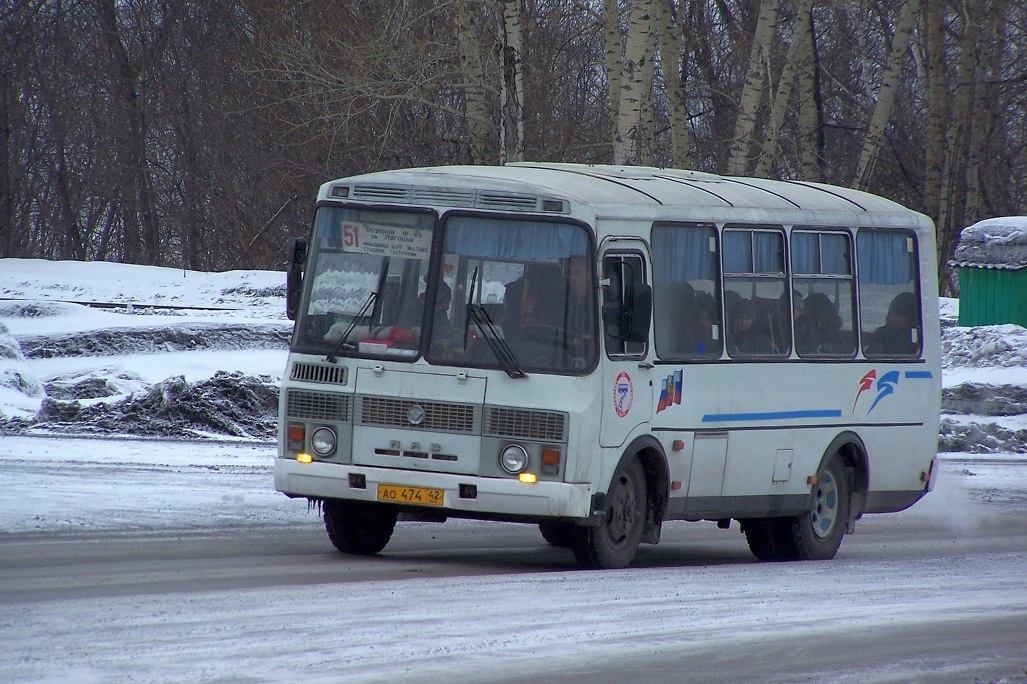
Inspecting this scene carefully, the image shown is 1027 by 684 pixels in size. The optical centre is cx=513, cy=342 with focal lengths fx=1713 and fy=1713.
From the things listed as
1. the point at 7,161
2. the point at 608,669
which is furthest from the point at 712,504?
the point at 7,161

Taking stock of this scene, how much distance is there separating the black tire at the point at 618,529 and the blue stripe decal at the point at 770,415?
863 mm

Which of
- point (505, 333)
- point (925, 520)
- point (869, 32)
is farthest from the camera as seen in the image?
point (869, 32)

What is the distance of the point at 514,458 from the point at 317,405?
1.42 metres

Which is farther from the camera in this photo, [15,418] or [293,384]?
[15,418]

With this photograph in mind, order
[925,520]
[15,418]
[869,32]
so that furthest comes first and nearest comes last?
[869,32]
[15,418]
[925,520]

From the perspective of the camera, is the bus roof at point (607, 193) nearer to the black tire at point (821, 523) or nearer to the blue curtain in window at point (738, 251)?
the blue curtain in window at point (738, 251)

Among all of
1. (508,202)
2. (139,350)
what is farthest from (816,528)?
(139,350)

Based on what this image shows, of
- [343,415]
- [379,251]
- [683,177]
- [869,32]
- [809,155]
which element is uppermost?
[869,32]

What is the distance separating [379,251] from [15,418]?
1089cm

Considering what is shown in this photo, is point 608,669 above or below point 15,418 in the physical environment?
below

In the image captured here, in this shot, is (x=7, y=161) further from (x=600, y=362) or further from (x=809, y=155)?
(x=600, y=362)

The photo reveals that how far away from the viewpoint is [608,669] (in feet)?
25.0

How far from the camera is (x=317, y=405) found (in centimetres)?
1128

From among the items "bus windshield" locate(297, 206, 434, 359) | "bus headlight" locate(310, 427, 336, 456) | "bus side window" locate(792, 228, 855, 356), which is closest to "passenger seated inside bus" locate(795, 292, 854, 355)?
"bus side window" locate(792, 228, 855, 356)
